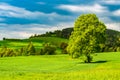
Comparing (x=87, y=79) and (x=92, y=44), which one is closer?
(x=87, y=79)

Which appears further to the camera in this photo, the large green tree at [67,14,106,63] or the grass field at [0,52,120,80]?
the large green tree at [67,14,106,63]

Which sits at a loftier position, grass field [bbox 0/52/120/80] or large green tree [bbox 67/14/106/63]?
large green tree [bbox 67/14/106/63]

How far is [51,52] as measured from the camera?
17300 cm

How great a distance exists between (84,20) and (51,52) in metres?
85.9

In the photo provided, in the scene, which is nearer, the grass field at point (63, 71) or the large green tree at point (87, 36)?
the grass field at point (63, 71)

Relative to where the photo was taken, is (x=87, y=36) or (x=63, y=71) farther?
(x=87, y=36)

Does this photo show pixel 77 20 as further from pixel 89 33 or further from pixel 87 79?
pixel 87 79

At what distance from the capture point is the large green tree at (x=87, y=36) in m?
85.6

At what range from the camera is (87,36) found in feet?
286

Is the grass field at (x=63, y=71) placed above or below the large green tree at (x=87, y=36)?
below

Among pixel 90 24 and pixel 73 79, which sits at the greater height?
pixel 90 24

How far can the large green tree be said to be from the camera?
85625 mm

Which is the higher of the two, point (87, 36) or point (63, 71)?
point (87, 36)

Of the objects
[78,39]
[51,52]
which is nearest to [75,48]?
[78,39]
